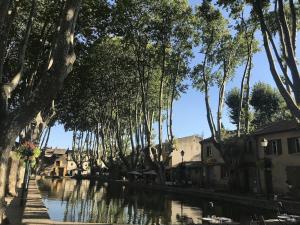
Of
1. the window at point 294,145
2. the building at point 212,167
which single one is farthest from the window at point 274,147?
the building at point 212,167

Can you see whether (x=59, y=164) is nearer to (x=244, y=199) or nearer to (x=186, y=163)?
(x=186, y=163)

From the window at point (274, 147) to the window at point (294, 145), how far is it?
1.23m

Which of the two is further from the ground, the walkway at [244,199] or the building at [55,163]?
the building at [55,163]

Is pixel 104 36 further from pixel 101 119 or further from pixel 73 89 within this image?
pixel 101 119

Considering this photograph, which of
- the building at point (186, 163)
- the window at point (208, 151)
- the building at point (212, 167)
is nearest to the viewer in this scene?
the building at point (212, 167)

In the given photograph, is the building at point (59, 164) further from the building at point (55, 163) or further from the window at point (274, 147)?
the window at point (274, 147)

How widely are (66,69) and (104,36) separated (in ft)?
65.4

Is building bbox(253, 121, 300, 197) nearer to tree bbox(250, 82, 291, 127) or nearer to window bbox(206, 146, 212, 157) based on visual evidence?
window bbox(206, 146, 212, 157)

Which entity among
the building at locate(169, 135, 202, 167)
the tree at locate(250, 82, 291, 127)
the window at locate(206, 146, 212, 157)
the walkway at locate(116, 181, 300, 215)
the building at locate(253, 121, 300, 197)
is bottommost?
the walkway at locate(116, 181, 300, 215)

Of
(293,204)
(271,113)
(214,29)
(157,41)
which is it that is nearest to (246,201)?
(293,204)

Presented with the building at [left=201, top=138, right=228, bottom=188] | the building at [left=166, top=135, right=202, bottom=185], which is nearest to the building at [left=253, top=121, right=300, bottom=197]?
the building at [left=201, top=138, right=228, bottom=188]

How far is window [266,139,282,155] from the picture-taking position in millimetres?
31242

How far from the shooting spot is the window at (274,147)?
103ft

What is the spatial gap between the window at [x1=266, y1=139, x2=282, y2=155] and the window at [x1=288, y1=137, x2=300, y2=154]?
4.03ft
